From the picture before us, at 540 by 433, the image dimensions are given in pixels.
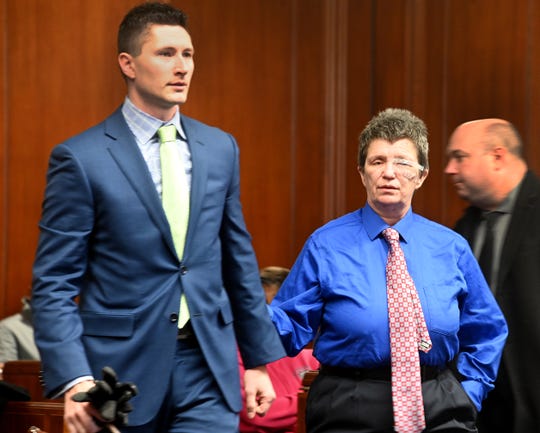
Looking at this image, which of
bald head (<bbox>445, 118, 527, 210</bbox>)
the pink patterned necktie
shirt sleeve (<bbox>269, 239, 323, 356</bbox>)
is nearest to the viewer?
the pink patterned necktie

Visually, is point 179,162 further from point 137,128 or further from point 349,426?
point 349,426

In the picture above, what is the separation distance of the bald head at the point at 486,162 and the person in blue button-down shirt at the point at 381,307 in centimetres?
62

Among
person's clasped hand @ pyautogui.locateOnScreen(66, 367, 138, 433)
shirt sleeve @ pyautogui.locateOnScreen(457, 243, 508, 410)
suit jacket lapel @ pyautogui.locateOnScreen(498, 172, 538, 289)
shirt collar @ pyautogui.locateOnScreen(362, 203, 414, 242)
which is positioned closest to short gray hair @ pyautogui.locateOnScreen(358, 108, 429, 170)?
shirt collar @ pyautogui.locateOnScreen(362, 203, 414, 242)

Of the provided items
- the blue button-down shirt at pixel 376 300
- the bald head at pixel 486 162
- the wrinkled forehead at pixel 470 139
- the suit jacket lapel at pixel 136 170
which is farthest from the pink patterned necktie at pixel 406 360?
the wrinkled forehead at pixel 470 139

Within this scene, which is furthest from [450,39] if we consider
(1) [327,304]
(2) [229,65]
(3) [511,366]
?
(1) [327,304]

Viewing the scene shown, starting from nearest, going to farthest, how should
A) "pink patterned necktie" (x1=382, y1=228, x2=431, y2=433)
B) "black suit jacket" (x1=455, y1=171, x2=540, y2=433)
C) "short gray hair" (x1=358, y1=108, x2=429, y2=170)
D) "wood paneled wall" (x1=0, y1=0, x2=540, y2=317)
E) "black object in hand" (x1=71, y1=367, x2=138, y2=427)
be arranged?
1. "black object in hand" (x1=71, y1=367, x2=138, y2=427)
2. "pink patterned necktie" (x1=382, y1=228, x2=431, y2=433)
3. "short gray hair" (x1=358, y1=108, x2=429, y2=170)
4. "black suit jacket" (x1=455, y1=171, x2=540, y2=433)
5. "wood paneled wall" (x1=0, y1=0, x2=540, y2=317)

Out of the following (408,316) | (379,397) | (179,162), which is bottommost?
(379,397)

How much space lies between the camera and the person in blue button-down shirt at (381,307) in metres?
3.49

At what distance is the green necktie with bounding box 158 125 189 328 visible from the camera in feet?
9.69

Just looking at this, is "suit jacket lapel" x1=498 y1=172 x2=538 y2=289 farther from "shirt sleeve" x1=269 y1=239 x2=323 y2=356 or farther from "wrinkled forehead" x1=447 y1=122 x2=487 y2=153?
"shirt sleeve" x1=269 y1=239 x2=323 y2=356

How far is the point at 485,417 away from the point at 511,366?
212 millimetres

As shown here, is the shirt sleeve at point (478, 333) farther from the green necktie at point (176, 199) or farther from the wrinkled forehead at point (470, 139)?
the green necktie at point (176, 199)

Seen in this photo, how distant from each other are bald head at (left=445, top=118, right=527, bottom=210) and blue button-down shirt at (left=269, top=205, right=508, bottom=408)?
2.04 feet

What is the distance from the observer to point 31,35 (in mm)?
6391
